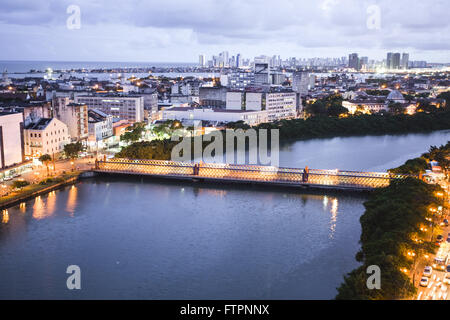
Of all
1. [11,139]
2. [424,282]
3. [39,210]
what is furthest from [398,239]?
[11,139]

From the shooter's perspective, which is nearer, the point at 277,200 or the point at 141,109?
the point at 277,200

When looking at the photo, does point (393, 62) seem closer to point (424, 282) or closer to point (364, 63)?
point (364, 63)

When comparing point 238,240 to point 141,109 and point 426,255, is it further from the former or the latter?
point 141,109

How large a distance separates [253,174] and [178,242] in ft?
9.68

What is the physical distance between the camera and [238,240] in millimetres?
5469

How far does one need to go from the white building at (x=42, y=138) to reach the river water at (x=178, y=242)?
4.72 ft

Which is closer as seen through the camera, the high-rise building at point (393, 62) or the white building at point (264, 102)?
the white building at point (264, 102)

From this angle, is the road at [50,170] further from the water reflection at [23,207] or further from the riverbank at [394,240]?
the riverbank at [394,240]

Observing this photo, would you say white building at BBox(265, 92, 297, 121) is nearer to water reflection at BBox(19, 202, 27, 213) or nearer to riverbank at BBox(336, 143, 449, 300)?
riverbank at BBox(336, 143, 449, 300)

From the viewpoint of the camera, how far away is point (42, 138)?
8898 mm

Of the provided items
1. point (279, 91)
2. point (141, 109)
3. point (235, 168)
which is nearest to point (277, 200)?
point (235, 168)

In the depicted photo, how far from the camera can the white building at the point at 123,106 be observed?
13844mm

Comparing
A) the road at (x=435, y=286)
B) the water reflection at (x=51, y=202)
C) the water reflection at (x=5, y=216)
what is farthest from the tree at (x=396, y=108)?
the water reflection at (x=5, y=216)
